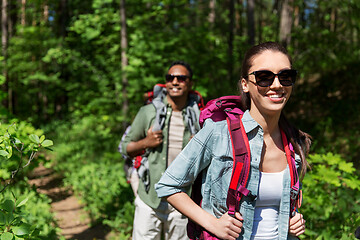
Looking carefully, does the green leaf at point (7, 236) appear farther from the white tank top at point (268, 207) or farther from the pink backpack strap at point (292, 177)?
the pink backpack strap at point (292, 177)

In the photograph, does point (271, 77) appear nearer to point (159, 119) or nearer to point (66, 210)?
point (159, 119)

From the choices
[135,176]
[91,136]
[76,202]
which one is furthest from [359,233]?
[91,136]

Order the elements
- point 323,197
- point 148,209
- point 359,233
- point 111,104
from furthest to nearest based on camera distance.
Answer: point 111,104 → point 323,197 → point 148,209 → point 359,233

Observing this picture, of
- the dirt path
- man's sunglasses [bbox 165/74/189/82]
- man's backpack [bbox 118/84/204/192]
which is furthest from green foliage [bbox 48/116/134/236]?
man's sunglasses [bbox 165/74/189/82]

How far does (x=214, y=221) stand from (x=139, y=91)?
570cm

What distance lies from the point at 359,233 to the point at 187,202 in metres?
0.83

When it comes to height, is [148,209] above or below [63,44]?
below

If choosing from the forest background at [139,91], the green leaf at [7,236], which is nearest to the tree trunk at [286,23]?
the forest background at [139,91]

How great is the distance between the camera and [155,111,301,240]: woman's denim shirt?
61.9 inches

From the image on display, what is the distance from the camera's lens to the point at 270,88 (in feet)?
5.13

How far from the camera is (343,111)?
874 centimetres

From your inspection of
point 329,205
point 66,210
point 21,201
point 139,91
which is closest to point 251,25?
point 139,91

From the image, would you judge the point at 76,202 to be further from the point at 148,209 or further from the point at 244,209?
the point at 244,209

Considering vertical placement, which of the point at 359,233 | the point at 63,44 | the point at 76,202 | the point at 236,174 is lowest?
the point at 76,202
